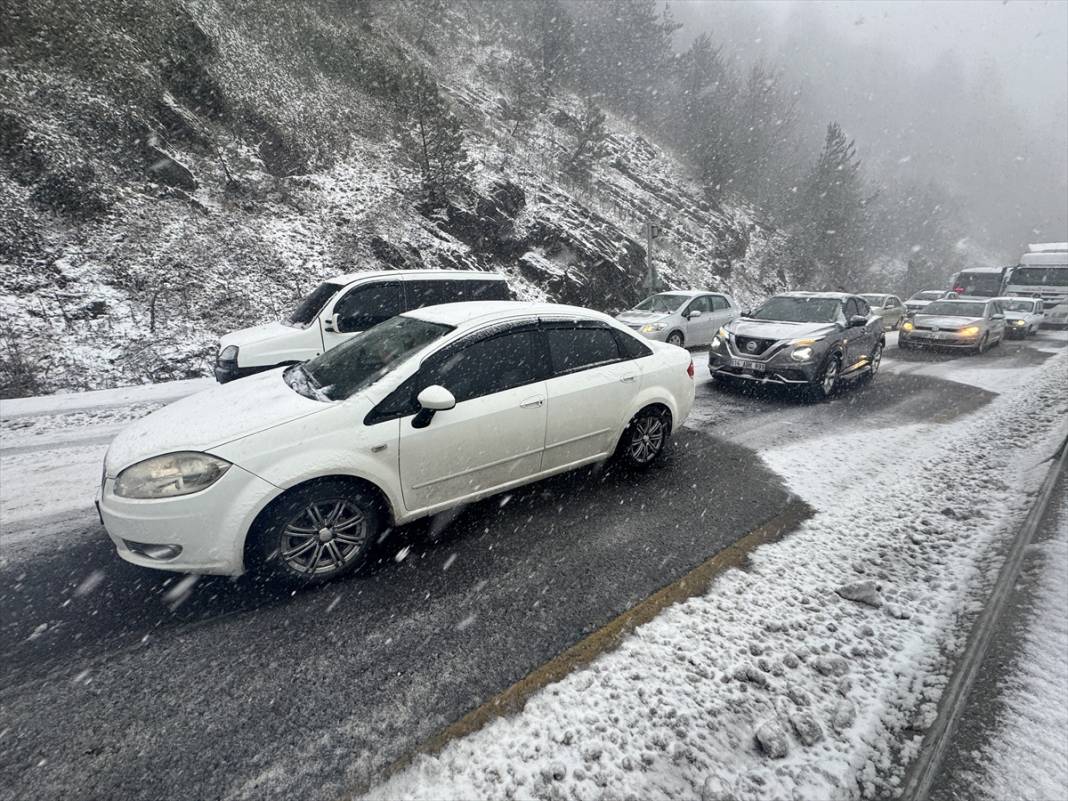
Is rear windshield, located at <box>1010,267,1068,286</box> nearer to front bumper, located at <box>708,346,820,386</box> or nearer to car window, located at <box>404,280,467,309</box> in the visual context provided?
front bumper, located at <box>708,346,820,386</box>

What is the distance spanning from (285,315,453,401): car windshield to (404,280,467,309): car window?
3298 millimetres

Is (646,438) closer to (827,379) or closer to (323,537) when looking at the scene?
(323,537)

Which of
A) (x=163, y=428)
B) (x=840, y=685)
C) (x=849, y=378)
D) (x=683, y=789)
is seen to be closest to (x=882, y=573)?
(x=840, y=685)

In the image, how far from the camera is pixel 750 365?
7793 mm

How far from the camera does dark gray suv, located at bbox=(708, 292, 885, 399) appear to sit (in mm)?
7543

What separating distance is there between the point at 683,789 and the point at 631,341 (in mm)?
3483

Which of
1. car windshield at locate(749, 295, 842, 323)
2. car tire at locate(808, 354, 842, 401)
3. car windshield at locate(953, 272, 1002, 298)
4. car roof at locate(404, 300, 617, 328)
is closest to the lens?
car roof at locate(404, 300, 617, 328)

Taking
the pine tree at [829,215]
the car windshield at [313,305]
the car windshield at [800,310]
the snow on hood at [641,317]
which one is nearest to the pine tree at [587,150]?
the snow on hood at [641,317]

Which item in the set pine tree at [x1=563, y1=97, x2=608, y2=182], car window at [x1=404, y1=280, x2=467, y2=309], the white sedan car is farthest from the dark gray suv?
pine tree at [x1=563, y1=97, x2=608, y2=182]

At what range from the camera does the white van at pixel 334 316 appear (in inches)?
262

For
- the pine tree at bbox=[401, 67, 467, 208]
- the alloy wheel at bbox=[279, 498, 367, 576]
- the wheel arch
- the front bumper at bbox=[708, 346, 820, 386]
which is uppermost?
the pine tree at bbox=[401, 67, 467, 208]

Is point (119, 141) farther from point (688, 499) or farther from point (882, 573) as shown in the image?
point (882, 573)

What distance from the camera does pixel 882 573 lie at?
11.1ft

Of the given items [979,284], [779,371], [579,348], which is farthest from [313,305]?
[979,284]
